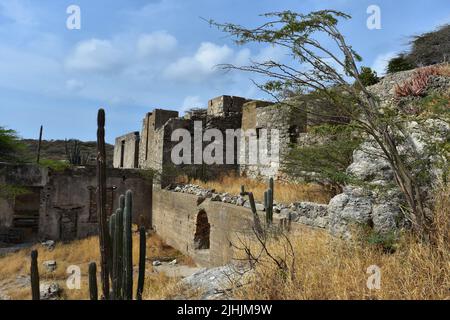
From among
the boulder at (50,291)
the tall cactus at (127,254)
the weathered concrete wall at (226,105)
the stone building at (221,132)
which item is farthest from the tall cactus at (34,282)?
the weathered concrete wall at (226,105)

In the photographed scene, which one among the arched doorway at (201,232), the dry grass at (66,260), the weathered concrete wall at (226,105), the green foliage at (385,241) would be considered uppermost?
the weathered concrete wall at (226,105)

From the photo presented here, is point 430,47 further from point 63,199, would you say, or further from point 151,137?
point 63,199

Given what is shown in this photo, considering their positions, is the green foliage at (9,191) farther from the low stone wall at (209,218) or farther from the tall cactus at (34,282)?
the tall cactus at (34,282)

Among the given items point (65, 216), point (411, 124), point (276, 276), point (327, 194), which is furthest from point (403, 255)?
point (65, 216)

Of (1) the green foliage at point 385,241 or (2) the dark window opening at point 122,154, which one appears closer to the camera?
(1) the green foliage at point 385,241

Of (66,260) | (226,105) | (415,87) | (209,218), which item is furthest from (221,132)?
(415,87)

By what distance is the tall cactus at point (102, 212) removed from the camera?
5633 mm

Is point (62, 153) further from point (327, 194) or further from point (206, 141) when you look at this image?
point (327, 194)

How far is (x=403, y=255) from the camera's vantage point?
412cm

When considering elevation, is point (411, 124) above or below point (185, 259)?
above

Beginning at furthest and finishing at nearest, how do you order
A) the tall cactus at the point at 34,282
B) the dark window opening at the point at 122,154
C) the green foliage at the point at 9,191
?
the dark window opening at the point at 122,154 < the green foliage at the point at 9,191 < the tall cactus at the point at 34,282

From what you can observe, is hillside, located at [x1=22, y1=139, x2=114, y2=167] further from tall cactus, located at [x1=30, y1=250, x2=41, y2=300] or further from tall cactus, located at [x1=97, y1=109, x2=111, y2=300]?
tall cactus, located at [x1=97, y1=109, x2=111, y2=300]

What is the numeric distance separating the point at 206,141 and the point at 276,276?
1284 cm

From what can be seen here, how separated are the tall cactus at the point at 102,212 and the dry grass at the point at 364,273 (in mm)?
2425
